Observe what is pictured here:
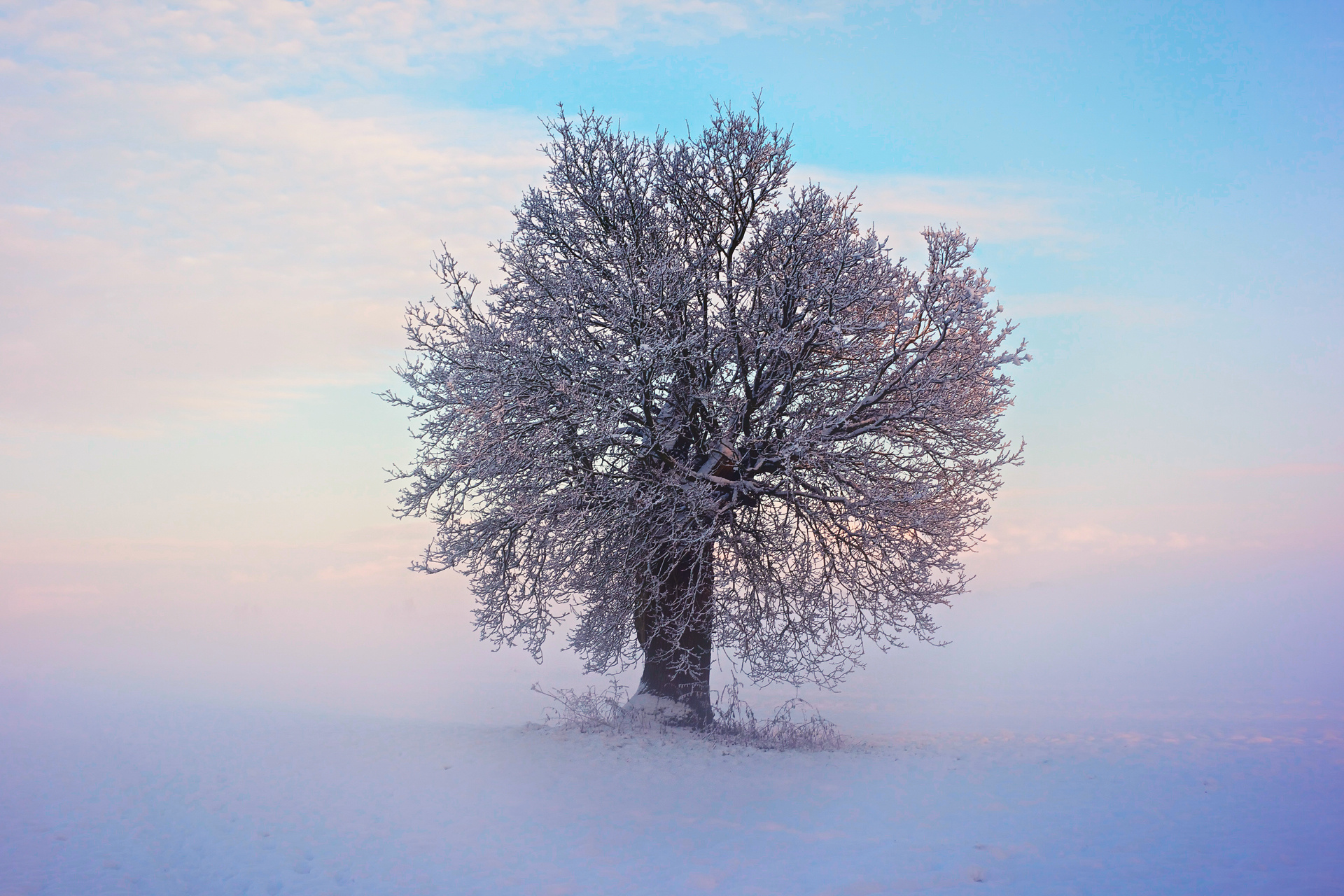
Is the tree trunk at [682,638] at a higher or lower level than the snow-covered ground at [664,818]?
higher

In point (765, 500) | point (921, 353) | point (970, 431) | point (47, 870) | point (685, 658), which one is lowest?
point (47, 870)

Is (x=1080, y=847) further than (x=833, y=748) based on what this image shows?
No

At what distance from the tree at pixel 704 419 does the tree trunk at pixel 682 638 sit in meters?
0.04

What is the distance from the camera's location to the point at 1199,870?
8.32 meters

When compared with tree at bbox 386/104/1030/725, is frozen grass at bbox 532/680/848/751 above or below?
below

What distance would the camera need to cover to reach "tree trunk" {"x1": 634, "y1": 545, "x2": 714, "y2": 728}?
1351 cm

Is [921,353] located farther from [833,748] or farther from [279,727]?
[279,727]

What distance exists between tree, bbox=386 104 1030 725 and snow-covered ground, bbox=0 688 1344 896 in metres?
2.10

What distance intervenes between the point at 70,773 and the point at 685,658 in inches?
335

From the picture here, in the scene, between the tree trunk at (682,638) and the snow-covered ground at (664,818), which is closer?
the snow-covered ground at (664,818)

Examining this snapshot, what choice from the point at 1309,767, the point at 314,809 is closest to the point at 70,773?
the point at 314,809

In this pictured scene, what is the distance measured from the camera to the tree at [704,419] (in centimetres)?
1255

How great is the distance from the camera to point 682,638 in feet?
44.7

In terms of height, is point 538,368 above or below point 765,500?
above
